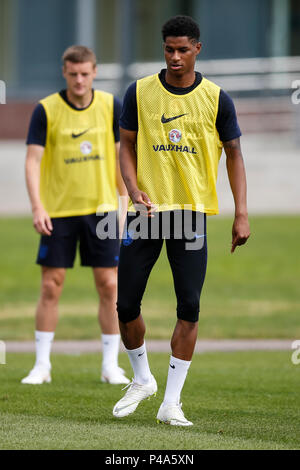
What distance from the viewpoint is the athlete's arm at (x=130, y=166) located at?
5.84m

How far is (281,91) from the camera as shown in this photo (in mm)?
28844

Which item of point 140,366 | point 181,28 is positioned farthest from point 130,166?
point 140,366

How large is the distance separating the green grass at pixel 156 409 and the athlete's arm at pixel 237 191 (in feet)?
3.66

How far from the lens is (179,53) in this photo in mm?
5824

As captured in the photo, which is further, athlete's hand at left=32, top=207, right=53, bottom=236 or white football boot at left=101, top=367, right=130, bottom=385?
white football boot at left=101, top=367, right=130, bottom=385

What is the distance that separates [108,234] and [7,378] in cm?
140

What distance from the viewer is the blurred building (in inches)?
1196

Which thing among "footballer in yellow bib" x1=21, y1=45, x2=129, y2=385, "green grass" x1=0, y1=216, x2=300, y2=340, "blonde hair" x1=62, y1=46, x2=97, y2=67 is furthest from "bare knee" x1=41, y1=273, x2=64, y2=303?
"green grass" x1=0, y1=216, x2=300, y2=340

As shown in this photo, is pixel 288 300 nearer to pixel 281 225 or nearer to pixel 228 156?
pixel 281 225

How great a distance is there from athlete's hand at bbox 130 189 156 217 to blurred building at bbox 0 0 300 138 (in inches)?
951

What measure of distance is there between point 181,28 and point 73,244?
2507 mm

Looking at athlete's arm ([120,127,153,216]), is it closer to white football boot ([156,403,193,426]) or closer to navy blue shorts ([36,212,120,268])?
white football boot ([156,403,193,426])

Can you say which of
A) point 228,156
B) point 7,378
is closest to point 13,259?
point 7,378

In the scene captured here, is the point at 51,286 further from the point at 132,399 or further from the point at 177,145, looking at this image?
the point at 177,145
